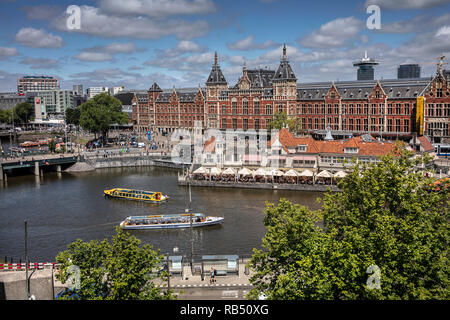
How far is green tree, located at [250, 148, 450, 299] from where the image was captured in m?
22.2

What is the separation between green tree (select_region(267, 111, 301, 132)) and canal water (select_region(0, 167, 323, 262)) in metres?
31.8

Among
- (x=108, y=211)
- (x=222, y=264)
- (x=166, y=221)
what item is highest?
(x=108, y=211)

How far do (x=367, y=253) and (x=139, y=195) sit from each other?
47706 millimetres

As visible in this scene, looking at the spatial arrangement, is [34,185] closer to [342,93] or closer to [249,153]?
[249,153]

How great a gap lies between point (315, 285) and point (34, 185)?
69.8 m

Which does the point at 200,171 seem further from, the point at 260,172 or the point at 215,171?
the point at 260,172

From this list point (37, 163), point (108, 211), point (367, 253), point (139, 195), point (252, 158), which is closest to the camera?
point (367, 253)

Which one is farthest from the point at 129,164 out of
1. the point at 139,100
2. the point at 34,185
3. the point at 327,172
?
the point at 139,100

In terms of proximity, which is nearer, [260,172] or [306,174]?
[306,174]

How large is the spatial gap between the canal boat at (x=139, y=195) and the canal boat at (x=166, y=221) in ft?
34.4

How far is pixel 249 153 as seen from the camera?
264ft

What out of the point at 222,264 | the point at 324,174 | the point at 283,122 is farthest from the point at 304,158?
the point at 222,264

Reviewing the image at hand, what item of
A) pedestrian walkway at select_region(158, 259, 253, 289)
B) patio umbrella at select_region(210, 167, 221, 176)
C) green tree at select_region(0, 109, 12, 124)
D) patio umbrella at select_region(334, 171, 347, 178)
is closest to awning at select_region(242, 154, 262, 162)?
patio umbrella at select_region(210, 167, 221, 176)

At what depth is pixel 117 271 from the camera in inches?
917
